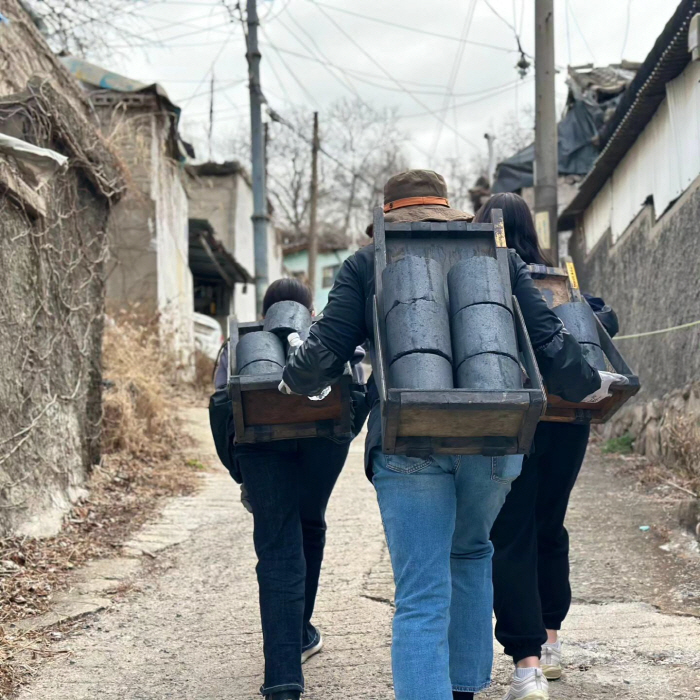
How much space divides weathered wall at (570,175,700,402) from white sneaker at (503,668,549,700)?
14.2ft

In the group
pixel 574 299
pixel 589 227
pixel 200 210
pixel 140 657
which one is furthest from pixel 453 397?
pixel 200 210

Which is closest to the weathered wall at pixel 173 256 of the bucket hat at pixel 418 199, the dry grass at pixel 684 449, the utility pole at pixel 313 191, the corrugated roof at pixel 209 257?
the corrugated roof at pixel 209 257

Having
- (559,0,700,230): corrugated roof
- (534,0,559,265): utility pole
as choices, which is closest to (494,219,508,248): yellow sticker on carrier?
(559,0,700,230): corrugated roof

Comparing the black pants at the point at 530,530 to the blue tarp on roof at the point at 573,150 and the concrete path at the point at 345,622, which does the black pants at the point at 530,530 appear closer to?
the concrete path at the point at 345,622

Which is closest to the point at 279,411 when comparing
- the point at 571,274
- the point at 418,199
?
the point at 418,199

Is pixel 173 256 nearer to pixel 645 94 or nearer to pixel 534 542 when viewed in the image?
pixel 645 94

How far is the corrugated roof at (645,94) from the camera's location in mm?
6641

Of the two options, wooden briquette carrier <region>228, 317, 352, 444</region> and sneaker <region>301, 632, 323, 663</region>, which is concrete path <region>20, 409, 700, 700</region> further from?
wooden briquette carrier <region>228, 317, 352, 444</region>

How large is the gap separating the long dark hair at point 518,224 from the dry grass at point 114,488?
2.45 metres

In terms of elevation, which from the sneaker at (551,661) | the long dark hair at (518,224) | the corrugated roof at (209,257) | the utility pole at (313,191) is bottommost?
the sneaker at (551,661)

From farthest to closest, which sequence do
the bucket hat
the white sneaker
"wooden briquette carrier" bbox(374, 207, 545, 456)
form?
the white sneaker → the bucket hat → "wooden briquette carrier" bbox(374, 207, 545, 456)

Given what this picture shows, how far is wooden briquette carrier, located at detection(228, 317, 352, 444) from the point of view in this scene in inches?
118

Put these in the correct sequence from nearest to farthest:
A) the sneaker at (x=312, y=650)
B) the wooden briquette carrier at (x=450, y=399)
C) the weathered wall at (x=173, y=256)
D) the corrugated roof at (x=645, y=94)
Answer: the wooden briquette carrier at (x=450, y=399)
the sneaker at (x=312, y=650)
the corrugated roof at (x=645, y=94)
the weathered wall at (x=173, y=256)

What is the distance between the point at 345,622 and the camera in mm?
4168
